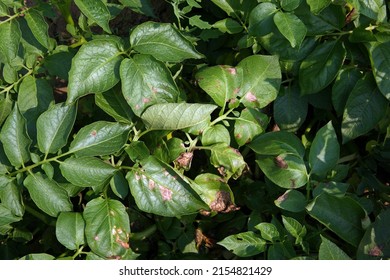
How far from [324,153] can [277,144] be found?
0.43ft

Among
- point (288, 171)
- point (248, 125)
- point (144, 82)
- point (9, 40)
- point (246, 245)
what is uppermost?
point (9, 40)

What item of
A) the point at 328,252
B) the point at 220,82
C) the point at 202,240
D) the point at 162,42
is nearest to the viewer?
the point at 328,252

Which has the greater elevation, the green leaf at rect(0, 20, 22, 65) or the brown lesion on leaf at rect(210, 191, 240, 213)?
the green leaf at rect(0, 20, 22, 65)

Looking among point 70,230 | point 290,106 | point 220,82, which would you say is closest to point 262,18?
point 220,82

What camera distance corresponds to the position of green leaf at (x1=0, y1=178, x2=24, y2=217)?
1.44 meters

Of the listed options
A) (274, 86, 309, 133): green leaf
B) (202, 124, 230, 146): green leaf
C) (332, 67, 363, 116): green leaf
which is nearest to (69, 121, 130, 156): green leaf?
(202, 124, 230, 146): green leaf

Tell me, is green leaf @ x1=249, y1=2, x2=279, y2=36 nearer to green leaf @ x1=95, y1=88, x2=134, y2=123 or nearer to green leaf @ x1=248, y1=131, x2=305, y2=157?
green leaf @ x1=248, y1=131, x2=305, y2=157

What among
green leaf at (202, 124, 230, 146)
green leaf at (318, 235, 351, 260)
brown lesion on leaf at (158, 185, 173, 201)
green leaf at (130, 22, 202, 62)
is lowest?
green leaf at (318, 235, 351, 260)

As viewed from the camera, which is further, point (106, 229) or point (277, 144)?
point (277, 144)

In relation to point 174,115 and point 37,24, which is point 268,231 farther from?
point 37,24

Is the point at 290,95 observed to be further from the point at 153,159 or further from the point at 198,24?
the point at 153,159

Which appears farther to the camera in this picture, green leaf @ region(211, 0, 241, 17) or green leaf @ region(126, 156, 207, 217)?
green leaf @ region(211, 0, 241, 17)

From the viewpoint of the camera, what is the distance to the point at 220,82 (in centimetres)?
158

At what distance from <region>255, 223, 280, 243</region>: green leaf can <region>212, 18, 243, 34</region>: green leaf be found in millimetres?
571
